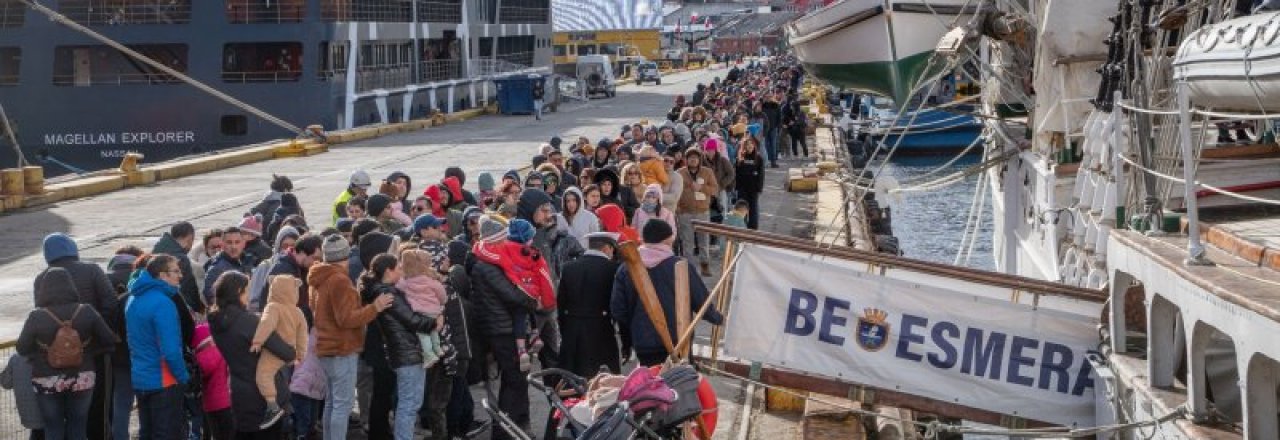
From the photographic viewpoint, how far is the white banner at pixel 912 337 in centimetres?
1015

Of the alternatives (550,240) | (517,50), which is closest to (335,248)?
(550,240)

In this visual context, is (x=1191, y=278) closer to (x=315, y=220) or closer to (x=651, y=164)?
(x=651, y=164)

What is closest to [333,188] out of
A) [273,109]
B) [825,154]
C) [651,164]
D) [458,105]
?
[825,154]

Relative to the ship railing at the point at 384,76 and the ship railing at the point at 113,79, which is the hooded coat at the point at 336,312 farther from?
the ship railing at the point at 384,76

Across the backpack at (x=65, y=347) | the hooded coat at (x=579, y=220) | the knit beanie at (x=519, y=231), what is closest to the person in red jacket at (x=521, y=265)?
the knit beanie at (x=519, y=231)

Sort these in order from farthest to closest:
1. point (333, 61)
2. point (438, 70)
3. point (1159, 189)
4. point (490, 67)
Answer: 1. point (490, 67)
2. point (438, 70)
3. point (333, 61)
4. point (1159, 189)

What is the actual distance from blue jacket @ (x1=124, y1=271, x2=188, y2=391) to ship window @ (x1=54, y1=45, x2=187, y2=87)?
3786 cm

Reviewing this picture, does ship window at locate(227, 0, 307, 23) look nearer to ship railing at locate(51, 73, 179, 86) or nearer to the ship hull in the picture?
ship railing at locate(51, 73, 179, 86)

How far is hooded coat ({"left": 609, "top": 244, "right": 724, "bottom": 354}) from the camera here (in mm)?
10180

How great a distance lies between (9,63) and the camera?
46594 millimetres

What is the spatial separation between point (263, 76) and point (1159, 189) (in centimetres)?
4054

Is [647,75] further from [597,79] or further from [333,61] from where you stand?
[333,61]

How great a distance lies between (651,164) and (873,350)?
20.3ft

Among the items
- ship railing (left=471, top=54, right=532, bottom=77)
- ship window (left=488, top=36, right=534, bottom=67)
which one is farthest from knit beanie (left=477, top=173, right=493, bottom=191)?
ship window (left=488, top=36, right=534, bottom=67)
